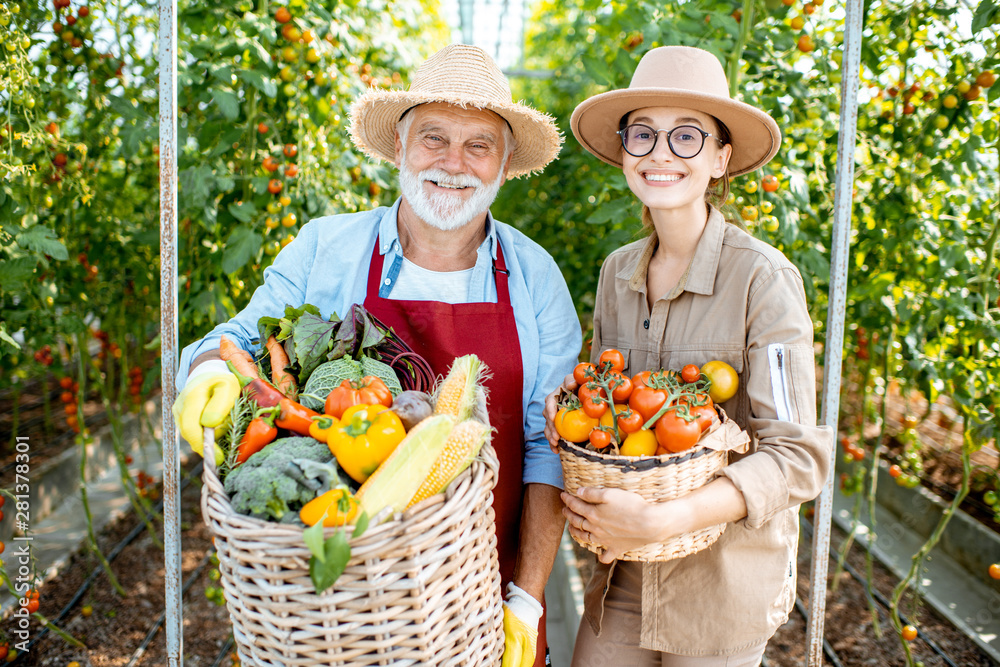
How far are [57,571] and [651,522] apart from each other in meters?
3.41

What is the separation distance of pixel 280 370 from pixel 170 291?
397mm

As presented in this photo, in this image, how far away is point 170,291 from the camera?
1.66 metres

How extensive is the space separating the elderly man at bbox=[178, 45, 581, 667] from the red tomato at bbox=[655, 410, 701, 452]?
1.70 feet

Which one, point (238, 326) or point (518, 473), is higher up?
point (238, 326)

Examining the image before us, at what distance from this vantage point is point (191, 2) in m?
2.66

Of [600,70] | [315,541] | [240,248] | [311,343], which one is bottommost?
[315,541]

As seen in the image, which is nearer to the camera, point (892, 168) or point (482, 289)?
point (482, 289)

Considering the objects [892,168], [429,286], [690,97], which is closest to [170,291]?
[429,286]

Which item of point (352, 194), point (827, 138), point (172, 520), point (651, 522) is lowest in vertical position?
point (172, 520)

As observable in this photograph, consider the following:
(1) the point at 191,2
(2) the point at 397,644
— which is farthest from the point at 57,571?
(2) the point at 397,644

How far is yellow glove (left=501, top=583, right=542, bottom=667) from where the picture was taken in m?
1.51

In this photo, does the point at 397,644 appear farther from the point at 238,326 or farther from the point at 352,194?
the point at 352,194

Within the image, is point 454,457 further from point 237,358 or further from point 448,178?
point 448,178

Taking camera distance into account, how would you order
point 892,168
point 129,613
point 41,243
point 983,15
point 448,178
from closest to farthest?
point 448,178
point 983,15
point 41,243
point 892,168
point 129,613
